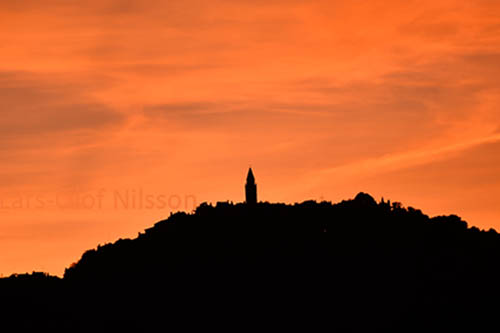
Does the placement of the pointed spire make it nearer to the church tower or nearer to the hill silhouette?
the church tower

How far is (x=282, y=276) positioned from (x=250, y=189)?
2029cm

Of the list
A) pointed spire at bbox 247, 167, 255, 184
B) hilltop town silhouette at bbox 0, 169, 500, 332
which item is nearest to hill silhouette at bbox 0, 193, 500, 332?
hilltop town silhouette at bbox 0, 169, 500, 332

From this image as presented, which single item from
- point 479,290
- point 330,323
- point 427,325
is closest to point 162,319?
point 330,323

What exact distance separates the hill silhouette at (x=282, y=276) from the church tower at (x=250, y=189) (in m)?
8.23

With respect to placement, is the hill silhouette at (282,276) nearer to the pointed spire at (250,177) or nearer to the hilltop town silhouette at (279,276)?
the hilltop town silhouette at (279,276)

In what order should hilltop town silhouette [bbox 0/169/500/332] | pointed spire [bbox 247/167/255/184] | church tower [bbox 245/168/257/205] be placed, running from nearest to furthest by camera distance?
pointed spire [bbox 247/167/255/184] < church tower [bbox 245/168/257/205] < hilltop town silhouette [bbox 0/169/500/332]

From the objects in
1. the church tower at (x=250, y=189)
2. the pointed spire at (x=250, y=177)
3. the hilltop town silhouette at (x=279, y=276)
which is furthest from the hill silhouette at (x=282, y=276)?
the pointed spire at (x=250, y=177)

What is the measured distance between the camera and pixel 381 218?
17975 centimetres

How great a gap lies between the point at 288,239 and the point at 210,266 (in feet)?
53.9

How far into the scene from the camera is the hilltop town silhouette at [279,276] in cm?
15412

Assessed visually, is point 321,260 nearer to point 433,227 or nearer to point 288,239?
point 288,239

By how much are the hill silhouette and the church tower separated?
324 inches

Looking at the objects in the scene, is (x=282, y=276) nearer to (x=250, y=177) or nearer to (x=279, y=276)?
(x=279, y=276)

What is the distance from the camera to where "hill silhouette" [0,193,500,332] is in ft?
506
